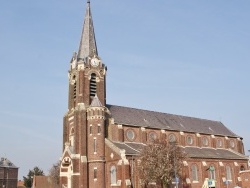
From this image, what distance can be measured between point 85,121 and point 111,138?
5384mm

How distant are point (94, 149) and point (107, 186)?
6.21 m

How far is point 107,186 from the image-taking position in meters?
50.0

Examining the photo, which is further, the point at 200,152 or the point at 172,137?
the point at 172,137

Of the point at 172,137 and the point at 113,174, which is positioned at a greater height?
the point at 172,137

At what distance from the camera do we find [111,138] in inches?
2163

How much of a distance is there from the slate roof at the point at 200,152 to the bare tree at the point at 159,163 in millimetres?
4187

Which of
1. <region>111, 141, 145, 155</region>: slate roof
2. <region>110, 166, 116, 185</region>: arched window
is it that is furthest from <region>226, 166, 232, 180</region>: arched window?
<region>110, 166, 116, 185</region>: arched window

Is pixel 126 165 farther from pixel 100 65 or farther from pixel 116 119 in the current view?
pixel 100 65

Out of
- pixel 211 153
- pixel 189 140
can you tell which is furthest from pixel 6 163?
pixel 211 153

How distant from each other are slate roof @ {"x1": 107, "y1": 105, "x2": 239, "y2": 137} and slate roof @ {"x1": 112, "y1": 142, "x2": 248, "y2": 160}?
3.95m

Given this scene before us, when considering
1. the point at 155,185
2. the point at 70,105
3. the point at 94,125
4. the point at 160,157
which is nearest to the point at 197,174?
the point at 155,185

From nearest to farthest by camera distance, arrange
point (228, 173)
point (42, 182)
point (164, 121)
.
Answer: point (228, 173) < point (164, 121) < point (42, 182)

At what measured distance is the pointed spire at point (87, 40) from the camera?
6012 centimetres

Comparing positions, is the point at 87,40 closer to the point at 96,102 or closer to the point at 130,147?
the point at 96,102
